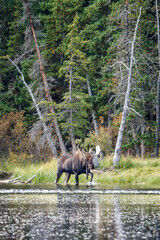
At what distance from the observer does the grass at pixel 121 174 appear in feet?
65.9

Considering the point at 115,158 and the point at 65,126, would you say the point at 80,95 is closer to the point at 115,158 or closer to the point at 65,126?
the point at 65,126

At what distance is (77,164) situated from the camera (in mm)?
17984

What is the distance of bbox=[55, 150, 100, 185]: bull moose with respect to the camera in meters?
17.3

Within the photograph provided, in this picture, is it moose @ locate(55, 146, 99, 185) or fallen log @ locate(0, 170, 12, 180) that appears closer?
moose @ locate(55, 146, 99, 185)

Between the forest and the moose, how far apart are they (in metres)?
8.94

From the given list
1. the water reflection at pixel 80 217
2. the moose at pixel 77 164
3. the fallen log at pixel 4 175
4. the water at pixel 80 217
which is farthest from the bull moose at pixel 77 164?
the fallen log at pixel 4 175

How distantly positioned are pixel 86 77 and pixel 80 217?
27.6 m

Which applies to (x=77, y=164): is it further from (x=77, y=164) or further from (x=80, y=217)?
(x=80, y=217)

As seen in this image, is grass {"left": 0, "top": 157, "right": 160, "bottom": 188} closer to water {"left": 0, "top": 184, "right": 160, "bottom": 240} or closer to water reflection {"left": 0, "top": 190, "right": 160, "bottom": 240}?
water {"left": 0, "top": 184, "right": 160, "bottom": 240}

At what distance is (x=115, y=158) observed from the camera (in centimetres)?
2420

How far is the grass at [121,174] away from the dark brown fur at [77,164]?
6.13 feet

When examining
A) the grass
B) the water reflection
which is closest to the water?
the water reflection

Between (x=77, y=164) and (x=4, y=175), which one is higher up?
(x=77, y=164)

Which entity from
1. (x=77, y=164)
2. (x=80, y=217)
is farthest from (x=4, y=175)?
(x=80, y=217)
